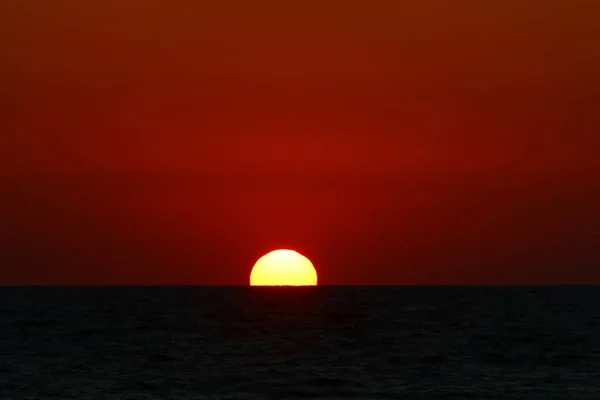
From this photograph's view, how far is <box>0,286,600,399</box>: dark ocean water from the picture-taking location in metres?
47.6

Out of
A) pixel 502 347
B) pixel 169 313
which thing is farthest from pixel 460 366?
pixel 169 313

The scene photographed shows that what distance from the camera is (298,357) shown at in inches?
2425

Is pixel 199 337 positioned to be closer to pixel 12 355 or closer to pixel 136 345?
pixel 136 345

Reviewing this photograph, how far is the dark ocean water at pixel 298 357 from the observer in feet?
156

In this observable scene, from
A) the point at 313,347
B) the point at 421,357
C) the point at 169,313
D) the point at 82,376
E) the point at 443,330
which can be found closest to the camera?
the point at 82,376

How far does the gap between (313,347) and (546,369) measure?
16.8 m

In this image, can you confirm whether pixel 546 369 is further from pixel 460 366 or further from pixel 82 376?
pixel 82 376

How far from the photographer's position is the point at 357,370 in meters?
55.2

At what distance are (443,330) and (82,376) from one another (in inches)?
1552

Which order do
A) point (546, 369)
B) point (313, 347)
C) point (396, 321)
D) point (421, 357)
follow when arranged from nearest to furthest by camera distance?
1. point (546, 369)
2. point (421, 357)
3. point (313, 347)
4. point (396, 321)

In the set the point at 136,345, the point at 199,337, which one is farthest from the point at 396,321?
the point at 136,345

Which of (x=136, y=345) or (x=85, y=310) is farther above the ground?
(x=85, y=310)

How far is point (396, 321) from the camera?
97938 mm

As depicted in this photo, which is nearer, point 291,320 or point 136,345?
point 136,345
